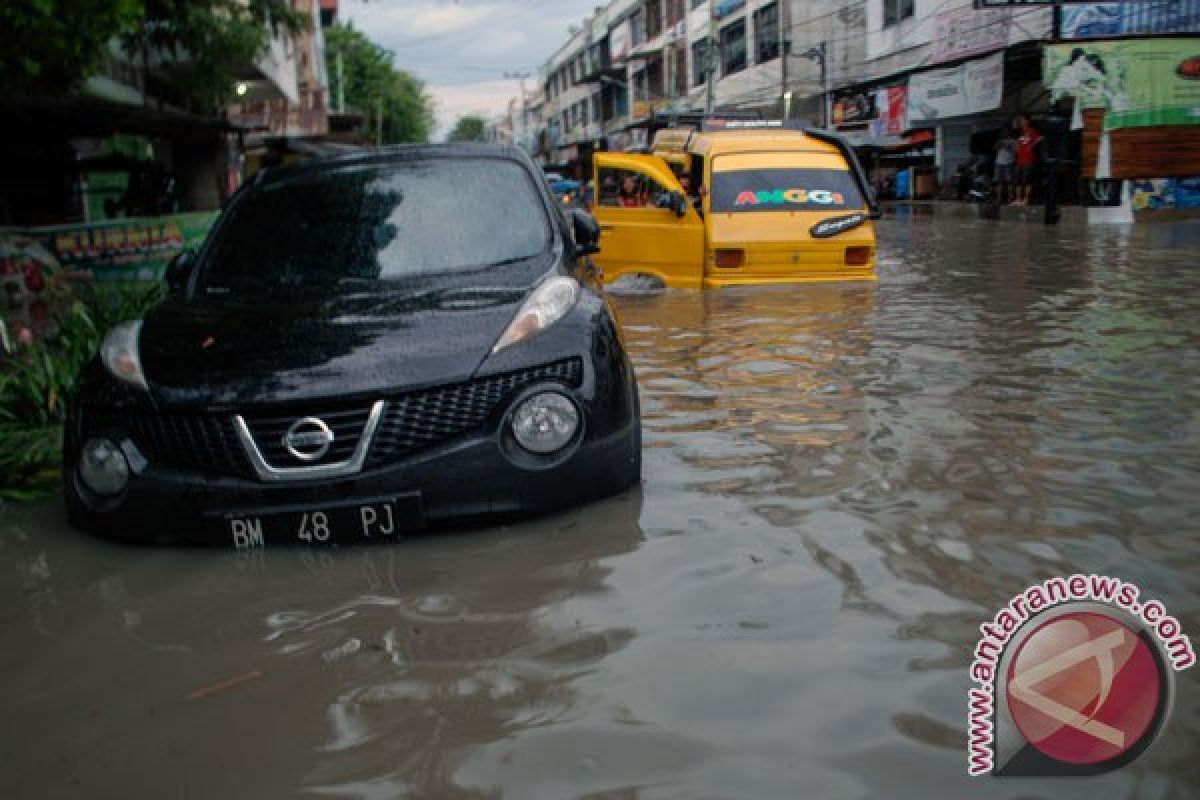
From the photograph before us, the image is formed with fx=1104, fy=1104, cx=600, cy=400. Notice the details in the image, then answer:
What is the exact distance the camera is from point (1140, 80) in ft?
63.4

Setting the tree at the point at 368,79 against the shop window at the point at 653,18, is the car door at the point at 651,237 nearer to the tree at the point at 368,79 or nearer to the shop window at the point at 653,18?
the shop window at the point at 653,18

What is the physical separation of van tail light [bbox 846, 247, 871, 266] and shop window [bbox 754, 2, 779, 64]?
105ft

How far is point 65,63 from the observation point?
865 cm

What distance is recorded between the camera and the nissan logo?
11.3 feet

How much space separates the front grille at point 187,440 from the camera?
3.49 meters

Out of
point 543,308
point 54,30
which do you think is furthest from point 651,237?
point 543,308

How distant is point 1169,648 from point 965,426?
8.61ft

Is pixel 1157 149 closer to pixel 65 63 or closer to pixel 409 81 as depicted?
pixel 65 63

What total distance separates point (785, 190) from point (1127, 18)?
13840mm

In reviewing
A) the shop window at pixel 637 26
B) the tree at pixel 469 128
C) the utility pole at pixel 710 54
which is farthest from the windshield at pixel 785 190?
the tree at pixel 469 128

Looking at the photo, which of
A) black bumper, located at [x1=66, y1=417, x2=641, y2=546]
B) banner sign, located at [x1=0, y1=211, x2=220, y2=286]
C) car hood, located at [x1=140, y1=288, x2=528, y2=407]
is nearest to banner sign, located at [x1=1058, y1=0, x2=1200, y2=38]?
banner sign, located at [x1=0, y1=211, x2=220, y2=286]

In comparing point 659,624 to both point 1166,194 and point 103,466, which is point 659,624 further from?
point 1166,194

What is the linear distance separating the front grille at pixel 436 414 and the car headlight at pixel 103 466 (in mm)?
865

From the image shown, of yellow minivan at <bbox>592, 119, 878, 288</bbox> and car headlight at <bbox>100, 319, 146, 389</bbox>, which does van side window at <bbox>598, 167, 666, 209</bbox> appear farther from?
car headlight at <bbox>100, 319, 146, 389</bbox>
